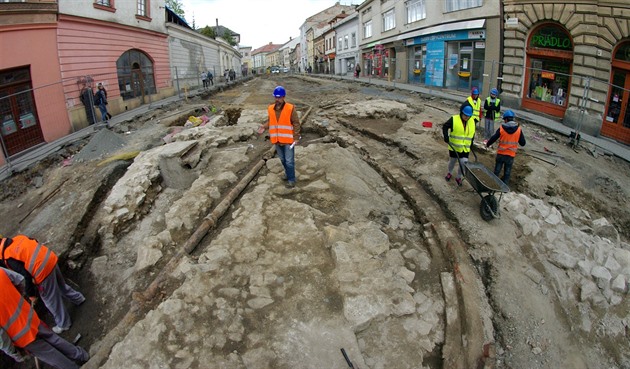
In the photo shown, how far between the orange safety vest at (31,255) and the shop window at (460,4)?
20248 mm

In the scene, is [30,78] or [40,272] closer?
[40,272]

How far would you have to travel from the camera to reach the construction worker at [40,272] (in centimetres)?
383

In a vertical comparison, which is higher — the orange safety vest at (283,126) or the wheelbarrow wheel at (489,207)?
the orange safety vest at (283,126)

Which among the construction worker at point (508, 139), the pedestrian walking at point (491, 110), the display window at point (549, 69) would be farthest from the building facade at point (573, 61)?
the construction worker at point (508, 139)

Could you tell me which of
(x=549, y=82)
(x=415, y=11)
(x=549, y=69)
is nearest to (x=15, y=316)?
(x=549, y=82)

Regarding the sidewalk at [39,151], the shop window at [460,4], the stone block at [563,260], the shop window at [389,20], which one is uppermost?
the shop window at [389,20]

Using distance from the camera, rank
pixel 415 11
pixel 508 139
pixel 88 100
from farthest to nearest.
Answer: pixel 415 11
pixel 88 100
pixel 508 139

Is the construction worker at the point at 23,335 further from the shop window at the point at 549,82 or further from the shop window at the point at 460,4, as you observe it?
the shop window at the point at 460,4

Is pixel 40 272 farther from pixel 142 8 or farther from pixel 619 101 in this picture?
pixel 142 8

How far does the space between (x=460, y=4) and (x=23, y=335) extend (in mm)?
22614

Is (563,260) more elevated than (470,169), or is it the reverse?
(470,169)

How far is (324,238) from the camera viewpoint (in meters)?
5.06

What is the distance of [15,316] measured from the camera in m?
3.46

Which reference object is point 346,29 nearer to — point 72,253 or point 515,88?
point 515,88
